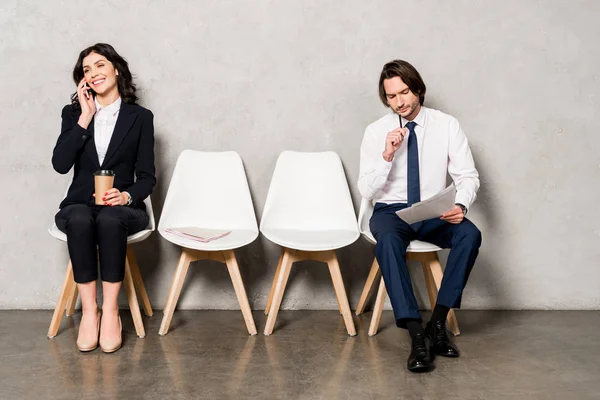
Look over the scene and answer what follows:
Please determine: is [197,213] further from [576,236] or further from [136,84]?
[576,236]

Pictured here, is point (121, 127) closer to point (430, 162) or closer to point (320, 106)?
point (320, 106)

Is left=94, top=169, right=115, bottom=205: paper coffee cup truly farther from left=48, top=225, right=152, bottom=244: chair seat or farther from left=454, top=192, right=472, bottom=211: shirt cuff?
left=454, top=192, right=472, bottom=211: shirt cuff

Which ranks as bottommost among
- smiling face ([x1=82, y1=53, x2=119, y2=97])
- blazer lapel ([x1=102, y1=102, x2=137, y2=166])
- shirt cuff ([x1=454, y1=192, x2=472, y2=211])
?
shirt cuff ([x1=454, y1=192, x2=472, y2=211])

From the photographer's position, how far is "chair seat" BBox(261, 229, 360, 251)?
2.80 meters

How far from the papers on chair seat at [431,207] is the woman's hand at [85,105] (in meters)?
1.47

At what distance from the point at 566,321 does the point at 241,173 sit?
1821 millimetres

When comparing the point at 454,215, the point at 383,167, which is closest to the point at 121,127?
the point at 383,167

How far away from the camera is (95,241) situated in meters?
2.69

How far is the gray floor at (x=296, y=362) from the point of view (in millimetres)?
2225

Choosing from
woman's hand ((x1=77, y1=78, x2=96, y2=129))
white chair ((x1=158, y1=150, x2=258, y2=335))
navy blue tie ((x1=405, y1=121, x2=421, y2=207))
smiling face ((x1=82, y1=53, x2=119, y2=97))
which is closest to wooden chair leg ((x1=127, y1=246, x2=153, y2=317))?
white chair ((x1=158, y1=150, x2=258, y2=335))

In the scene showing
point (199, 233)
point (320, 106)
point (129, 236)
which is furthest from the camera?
point (320, 106)

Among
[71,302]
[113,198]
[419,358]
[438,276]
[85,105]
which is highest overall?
[85,105]

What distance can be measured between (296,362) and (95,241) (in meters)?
0.99

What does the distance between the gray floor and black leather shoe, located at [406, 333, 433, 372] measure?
35mm
